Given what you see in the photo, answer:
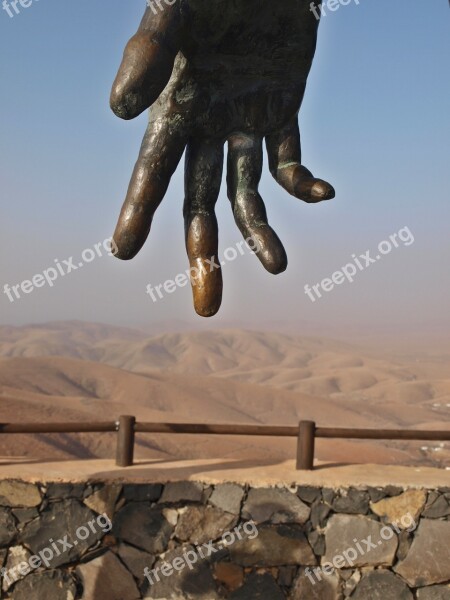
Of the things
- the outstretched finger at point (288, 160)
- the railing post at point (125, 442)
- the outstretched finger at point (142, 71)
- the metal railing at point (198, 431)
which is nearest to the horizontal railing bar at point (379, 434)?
the metal railing at point (198, 431)

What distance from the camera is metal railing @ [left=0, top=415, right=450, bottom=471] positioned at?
230 inches

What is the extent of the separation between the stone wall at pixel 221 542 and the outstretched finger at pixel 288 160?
4186 millimetres

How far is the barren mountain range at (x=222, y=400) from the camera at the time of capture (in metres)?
13.0

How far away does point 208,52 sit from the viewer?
56.5 inches

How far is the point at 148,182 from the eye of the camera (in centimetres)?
137

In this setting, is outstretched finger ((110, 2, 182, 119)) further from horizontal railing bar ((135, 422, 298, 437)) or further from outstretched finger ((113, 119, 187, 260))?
horizontal railing bar ((135, 422, 298, 437))

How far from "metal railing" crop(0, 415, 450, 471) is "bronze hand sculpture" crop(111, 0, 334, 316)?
438cm

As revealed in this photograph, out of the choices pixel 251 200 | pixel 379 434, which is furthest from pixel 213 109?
pixel 379 434

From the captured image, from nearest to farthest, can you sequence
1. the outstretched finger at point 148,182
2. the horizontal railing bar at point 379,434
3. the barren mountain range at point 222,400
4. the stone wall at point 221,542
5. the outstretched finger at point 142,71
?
the outstretched finger at point 142,71
the outstretched finger at point 148,182
the stone wall at point 221,542
the horizontal railing bar at point 379,434
the barren mountain range at point 222,400

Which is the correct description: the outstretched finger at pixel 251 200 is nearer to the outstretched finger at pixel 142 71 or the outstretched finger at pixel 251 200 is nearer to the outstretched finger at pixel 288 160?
the outstretched finger at pixel 288 160

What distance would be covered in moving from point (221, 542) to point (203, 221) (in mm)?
4441

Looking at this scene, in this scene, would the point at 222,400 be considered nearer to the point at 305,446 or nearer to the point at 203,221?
the point at 305,446

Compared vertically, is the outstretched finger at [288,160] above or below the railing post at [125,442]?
above

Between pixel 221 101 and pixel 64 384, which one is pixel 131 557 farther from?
pixel 64 384
